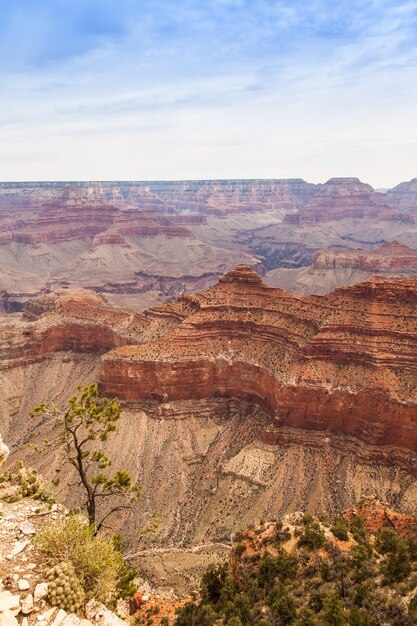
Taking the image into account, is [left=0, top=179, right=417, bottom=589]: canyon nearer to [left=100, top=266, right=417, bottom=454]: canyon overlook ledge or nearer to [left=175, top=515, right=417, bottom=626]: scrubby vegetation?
[left=100, top=266, right=417, bottom=454]: canyon overlook ledge

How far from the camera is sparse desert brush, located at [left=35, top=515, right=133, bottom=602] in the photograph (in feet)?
46.6

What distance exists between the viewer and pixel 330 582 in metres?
23.7

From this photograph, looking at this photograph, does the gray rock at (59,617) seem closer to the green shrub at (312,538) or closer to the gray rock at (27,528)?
the gray rock at (27,528)

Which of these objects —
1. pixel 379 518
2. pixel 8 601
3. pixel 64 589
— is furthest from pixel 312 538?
pixel 8 601

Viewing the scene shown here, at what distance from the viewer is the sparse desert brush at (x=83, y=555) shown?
14.2 meters

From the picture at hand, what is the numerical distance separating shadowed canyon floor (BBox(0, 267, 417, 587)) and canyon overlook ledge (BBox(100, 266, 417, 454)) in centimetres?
15

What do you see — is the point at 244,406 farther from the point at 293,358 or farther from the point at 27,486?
the point at 27,486

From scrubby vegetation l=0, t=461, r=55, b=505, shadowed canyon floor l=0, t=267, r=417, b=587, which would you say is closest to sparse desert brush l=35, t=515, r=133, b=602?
scrubby vegetation l=0, t=461, r=55, b=505

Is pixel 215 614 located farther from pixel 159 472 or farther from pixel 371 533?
pixel 159 472

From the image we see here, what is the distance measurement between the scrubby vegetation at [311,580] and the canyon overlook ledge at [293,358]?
846 inches

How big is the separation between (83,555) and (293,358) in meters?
44.9

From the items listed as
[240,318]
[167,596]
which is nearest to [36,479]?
[167,596]

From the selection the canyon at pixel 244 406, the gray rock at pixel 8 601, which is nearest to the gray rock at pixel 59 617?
the gray rock at pixel 8 601

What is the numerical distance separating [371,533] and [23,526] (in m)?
24.8
